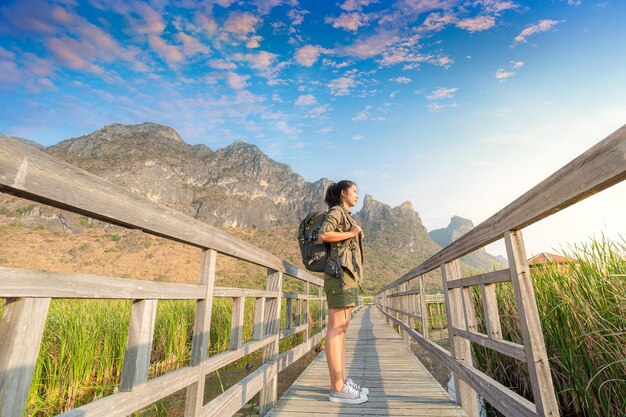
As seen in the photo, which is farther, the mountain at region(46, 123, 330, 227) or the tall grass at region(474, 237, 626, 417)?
the mountain at region(46, 123, 330, 227)

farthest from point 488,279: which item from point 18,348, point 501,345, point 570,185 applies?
point 18,348

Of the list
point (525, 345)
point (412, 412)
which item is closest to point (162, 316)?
point (412, 412)

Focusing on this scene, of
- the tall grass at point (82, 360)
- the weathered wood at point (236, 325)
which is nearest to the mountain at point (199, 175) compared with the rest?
the tall grass at point (82, 360)

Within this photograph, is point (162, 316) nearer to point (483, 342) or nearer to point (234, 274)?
point (483, 342)

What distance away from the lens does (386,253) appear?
2822 inches

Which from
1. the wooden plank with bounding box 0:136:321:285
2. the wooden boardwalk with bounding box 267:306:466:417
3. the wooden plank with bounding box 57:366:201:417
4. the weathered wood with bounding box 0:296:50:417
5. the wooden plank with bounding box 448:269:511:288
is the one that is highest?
the wooden plank with bounding box 0:136:321:285

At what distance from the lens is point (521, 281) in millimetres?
1201

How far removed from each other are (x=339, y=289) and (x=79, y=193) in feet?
5.66

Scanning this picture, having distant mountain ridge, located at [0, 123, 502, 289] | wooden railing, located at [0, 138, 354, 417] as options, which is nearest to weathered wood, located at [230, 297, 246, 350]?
wooden railing, located at [0, 138, 354, 417]

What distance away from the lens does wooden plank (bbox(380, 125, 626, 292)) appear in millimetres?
752

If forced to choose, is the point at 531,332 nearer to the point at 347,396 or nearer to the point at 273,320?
the point at 347,396

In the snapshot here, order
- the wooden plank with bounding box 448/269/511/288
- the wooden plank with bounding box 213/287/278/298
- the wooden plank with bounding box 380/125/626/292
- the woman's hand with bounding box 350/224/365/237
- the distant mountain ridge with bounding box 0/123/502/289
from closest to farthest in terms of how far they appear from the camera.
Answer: the wooden plank with bounding box 380/125/626/292 → the wooden plank with bounding box 448/269/511/288 → the wooden plank with bounding box 213/287/278/298 → the woman's hand with bounding box 350/224/365/237 → the distant mountain ridge with bounding box 0/123/502/289

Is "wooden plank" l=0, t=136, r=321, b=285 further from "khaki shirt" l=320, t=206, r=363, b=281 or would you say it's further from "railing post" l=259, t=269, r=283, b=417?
"railing post" l=259, t=269, r=283, b=417

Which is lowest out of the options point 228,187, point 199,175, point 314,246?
point 314,246
